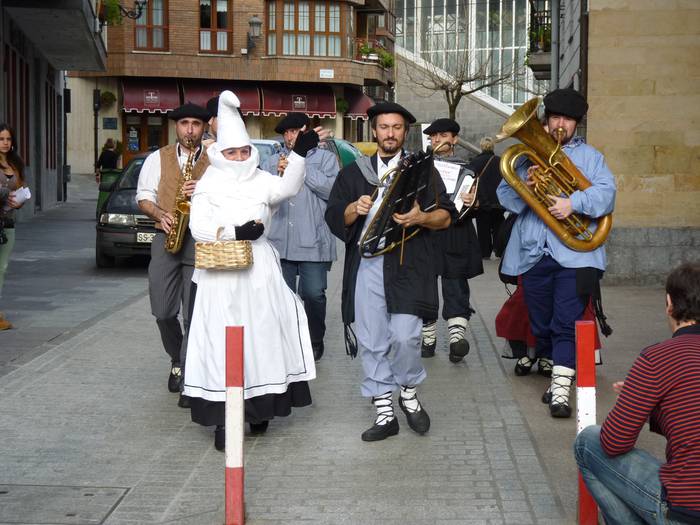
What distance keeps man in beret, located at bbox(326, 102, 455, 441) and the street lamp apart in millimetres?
42349

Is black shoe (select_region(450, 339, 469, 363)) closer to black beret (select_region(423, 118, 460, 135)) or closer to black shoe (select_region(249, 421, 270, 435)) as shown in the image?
black beret (select_region(423, 118, 460, 135))

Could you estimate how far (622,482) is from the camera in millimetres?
4195

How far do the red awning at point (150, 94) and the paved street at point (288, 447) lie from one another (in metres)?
38.3

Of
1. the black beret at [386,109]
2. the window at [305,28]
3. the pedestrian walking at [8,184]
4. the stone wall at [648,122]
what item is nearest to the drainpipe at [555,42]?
the stone wall at [648,122]

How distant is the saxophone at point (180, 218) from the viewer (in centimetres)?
742

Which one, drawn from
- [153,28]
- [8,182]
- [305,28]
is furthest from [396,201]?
[305,28]

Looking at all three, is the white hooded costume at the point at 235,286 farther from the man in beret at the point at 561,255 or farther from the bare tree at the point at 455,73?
the bare tree at the point at 455,73

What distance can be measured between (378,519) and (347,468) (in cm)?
89

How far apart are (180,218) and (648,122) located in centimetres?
811

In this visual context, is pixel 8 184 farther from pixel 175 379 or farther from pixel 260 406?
pixel 260 406

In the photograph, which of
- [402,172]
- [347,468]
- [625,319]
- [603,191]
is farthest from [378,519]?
[625,319]

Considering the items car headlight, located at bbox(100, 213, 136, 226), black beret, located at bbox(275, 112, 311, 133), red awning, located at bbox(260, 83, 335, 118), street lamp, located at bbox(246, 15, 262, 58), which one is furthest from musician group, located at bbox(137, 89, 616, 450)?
red awning, located at bbox(260, 83, 335, 118)

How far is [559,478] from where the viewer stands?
5895mm

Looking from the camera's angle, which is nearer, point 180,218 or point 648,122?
point 180,218
